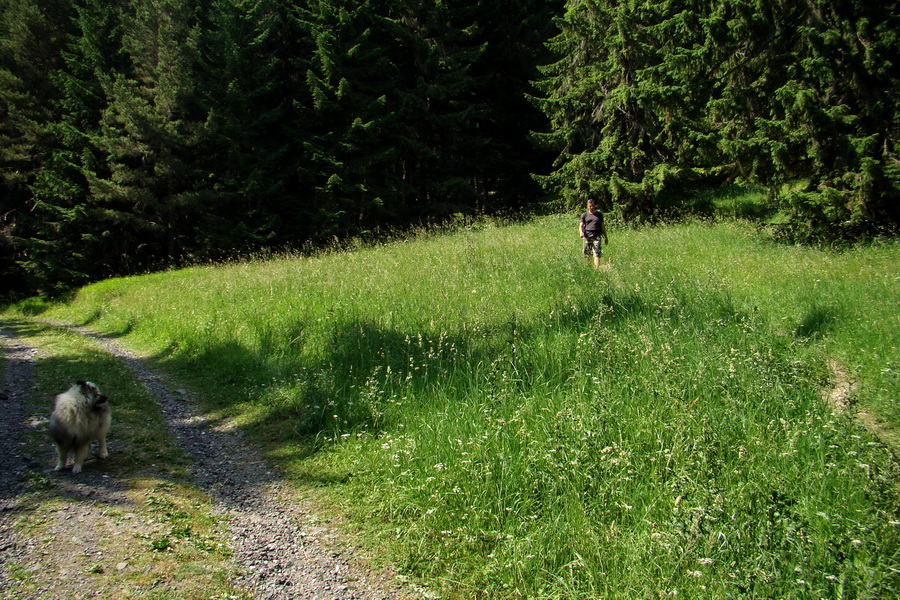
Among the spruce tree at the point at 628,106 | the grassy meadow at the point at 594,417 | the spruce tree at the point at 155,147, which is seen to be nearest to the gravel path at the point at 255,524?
the grassy meadow at the point at 594,417

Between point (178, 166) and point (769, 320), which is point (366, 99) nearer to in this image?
point (178, 166)

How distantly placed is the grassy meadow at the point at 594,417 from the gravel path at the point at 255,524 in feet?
0.82

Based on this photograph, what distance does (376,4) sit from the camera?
89.5 ft

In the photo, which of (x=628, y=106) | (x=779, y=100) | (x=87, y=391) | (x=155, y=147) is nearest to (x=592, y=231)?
(x=779, y=100)

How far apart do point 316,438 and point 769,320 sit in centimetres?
628

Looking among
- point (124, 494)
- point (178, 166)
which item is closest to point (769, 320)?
point (124, 494)

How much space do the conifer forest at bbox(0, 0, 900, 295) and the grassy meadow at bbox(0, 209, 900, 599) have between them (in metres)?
9.96

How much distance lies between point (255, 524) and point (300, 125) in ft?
81.1

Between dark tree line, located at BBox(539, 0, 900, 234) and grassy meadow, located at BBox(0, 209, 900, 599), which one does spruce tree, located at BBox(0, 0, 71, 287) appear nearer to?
grassy meadow, located at BBox(0, 209, 900, 599)

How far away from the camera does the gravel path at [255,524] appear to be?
3354 mm

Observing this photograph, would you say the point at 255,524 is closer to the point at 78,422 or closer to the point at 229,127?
the point at 78,422

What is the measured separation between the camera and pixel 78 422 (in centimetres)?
466

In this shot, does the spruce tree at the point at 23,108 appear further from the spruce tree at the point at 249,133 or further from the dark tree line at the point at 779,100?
the dark tree line at the point at 779,100

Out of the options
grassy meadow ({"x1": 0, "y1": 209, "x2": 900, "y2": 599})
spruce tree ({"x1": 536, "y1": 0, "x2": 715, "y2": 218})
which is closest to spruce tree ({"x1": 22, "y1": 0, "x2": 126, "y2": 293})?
grassy meadow ({"x1": 0, "y1": 209, "x2": 900, "y2": 599})
